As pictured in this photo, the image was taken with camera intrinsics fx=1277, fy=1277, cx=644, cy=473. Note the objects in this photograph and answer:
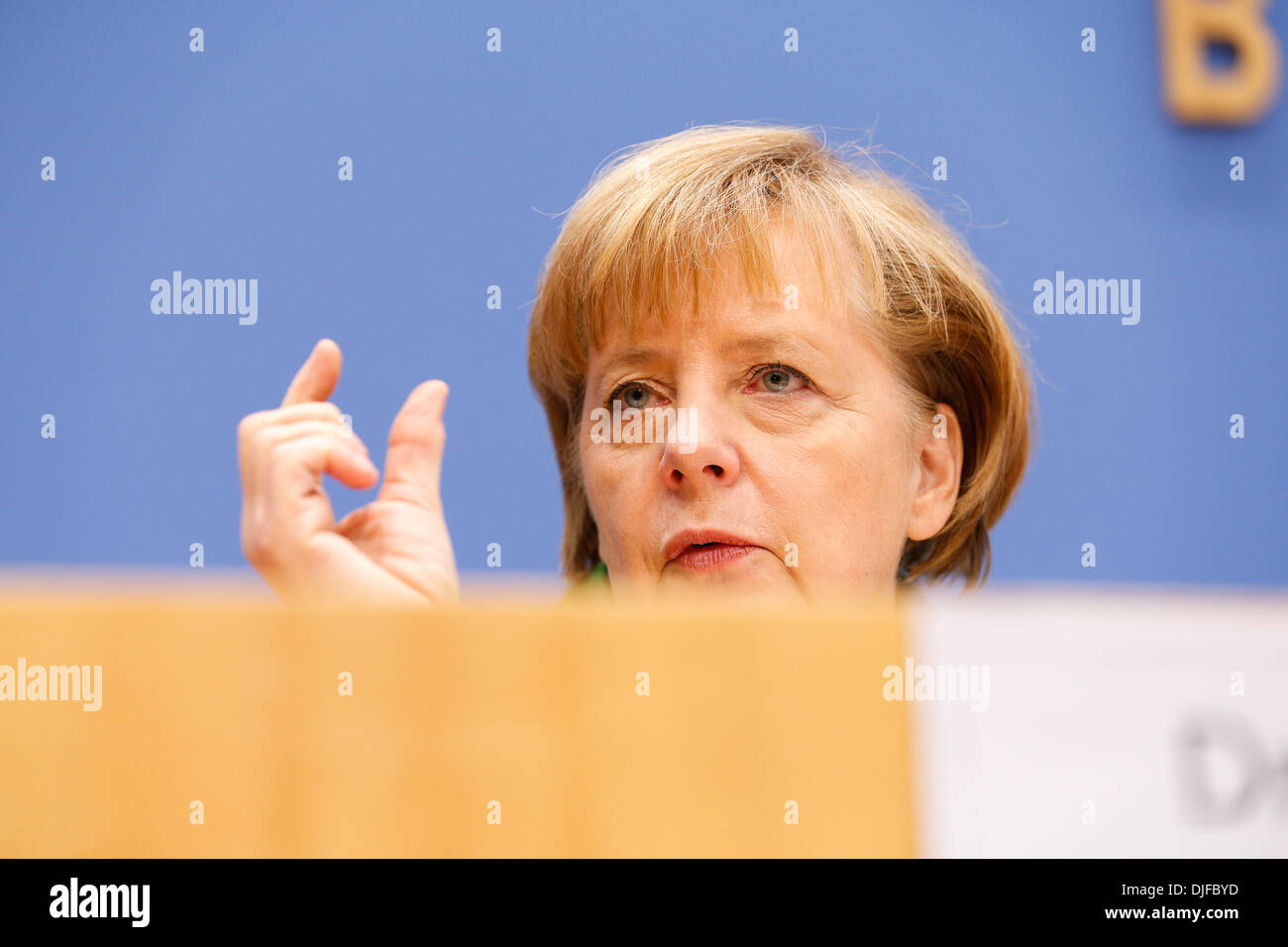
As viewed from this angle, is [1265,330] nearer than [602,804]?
No

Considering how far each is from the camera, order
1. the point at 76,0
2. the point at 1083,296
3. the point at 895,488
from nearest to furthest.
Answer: the point at 895,488 → the point at 1083,296 → the point at 76,0

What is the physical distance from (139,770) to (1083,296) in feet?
6.18

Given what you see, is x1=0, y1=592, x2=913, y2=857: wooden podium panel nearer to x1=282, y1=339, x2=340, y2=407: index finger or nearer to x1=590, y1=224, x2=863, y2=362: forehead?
x1=282, y1=339, x2=340, y2=407: index finger

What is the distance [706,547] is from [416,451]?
287 millimetres

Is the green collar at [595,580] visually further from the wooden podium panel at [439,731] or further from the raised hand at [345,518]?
the wooden podium panel at [439,731]

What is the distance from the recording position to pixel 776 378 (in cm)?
107

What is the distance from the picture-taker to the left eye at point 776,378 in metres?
1.07

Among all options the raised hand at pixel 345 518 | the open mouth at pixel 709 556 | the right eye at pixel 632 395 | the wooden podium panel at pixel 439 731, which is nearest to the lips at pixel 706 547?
the open mouth at pixel 709 556

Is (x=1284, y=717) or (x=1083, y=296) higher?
(x=1083, y=296)
